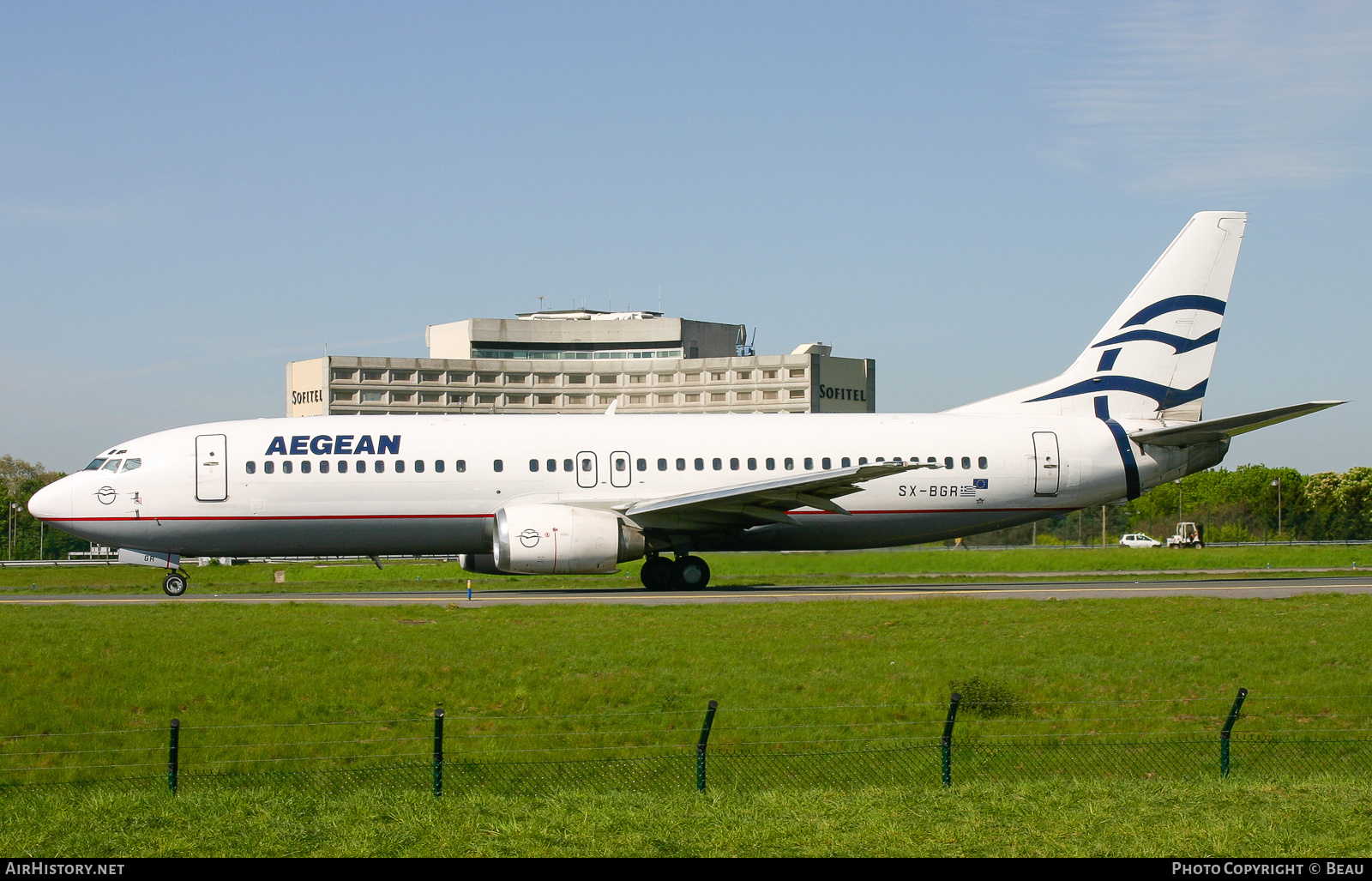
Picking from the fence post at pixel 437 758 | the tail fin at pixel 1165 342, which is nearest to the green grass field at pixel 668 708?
the fence post at pixel 437 758

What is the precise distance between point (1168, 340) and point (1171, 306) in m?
0.96

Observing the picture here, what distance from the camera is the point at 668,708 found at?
17.1 metres

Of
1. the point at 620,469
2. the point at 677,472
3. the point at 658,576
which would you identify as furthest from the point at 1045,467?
the point at 620,469

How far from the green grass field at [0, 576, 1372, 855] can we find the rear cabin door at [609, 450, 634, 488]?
6812 millimetres

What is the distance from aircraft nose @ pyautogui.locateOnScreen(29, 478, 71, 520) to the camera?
28.9 meters

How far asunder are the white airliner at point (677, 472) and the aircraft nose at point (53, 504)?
41 mm

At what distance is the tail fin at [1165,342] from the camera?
3384cm

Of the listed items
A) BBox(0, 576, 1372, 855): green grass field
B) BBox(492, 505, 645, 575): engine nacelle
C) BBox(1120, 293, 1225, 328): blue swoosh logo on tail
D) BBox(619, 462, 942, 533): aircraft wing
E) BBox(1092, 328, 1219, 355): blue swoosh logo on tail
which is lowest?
BBox(0, 576, 1372, 855): green grass field

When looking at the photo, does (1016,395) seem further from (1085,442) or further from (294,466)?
(294,466)

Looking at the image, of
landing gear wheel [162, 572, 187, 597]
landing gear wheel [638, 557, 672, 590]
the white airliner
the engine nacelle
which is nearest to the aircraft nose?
the white airliner

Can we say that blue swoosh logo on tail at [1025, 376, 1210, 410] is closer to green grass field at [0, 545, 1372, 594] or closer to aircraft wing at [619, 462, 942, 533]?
green grass field at [0, 545, 1372, 594]

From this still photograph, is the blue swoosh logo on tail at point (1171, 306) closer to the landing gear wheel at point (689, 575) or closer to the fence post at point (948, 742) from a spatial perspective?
the landing gear wheel at point (689, 575)

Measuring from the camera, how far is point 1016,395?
3444 centimetres
